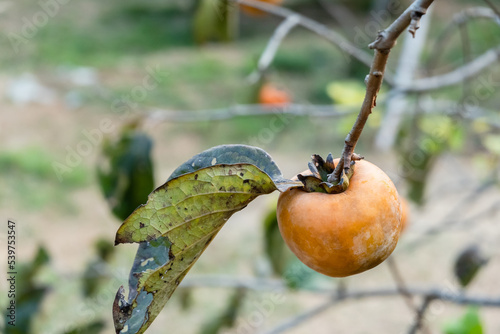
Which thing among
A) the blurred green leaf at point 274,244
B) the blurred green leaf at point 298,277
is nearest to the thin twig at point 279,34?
the blurred green leaf at point 274,244

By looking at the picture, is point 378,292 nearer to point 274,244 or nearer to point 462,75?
point 274,244

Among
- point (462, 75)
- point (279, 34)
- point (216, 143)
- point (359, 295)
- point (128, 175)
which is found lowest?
point (216, 143)

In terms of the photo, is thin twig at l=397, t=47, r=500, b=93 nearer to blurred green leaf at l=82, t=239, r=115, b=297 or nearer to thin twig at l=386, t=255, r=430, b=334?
thin twig at l=386, t=255, r=430, b=334

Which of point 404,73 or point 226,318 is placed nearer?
point 226,318

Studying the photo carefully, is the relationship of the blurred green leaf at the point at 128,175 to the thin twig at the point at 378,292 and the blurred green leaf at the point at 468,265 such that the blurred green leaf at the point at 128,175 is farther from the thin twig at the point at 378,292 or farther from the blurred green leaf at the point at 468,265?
the blurred green leaf at the point at 468,265

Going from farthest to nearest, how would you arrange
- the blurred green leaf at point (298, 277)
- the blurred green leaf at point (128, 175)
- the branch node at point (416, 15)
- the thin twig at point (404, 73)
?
the thin twig at point (404, 73) < the blurred green leaf at point (298, 277) < the blurred green leaf at point (128, 175) < the branch node at point (416, 15)

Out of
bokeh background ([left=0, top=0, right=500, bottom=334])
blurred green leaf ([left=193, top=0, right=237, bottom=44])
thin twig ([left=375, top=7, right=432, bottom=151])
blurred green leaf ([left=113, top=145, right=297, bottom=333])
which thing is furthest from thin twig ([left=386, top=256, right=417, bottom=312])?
thin twig ([left=375, top=7, right=432, bottom=151])

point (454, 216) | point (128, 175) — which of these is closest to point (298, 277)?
point (128, 175)
